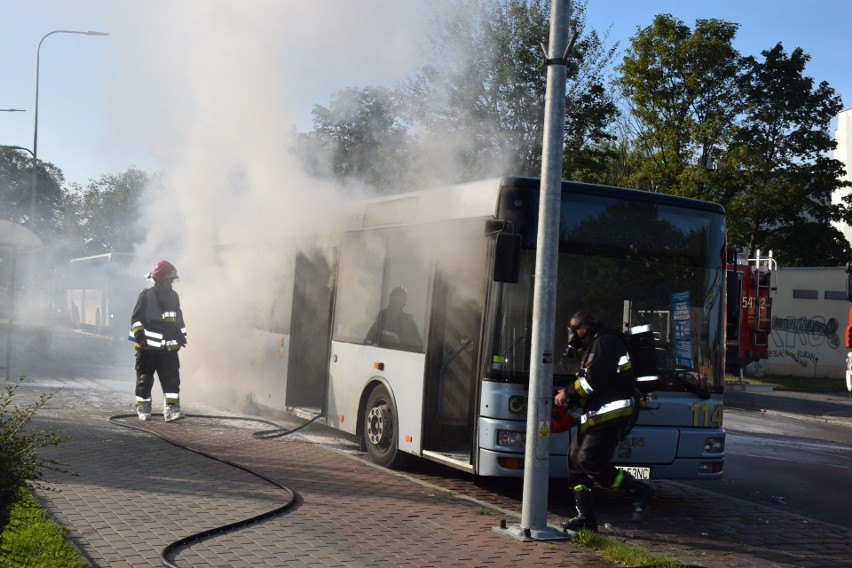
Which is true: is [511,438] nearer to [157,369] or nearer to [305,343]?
[305,343]

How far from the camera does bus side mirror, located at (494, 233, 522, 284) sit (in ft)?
24.0

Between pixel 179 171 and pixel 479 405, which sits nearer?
pixel 479 405

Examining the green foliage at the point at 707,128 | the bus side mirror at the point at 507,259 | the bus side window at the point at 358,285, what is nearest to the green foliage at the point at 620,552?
Answer: the bus side mirror at the point at 507,259

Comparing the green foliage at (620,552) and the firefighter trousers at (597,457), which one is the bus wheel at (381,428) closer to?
the firefighter trousers at (597,457)

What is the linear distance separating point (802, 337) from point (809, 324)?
53cm

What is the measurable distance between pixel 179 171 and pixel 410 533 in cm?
1142

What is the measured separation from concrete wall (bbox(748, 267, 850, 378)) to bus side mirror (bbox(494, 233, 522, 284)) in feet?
87.3

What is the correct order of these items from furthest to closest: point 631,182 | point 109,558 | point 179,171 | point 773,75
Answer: point 773,75, point 631,182, point 179,171, point 109,558

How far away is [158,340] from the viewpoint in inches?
486

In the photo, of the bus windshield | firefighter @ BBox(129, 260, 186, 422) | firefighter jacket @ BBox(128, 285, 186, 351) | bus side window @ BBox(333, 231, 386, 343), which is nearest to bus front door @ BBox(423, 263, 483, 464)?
the bus windshield

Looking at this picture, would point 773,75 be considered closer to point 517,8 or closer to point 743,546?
point 517,8

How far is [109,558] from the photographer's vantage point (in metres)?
5.80

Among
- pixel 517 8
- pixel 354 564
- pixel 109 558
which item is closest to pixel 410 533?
pixel 354 564

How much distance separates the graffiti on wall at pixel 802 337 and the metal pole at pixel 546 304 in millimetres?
28270
